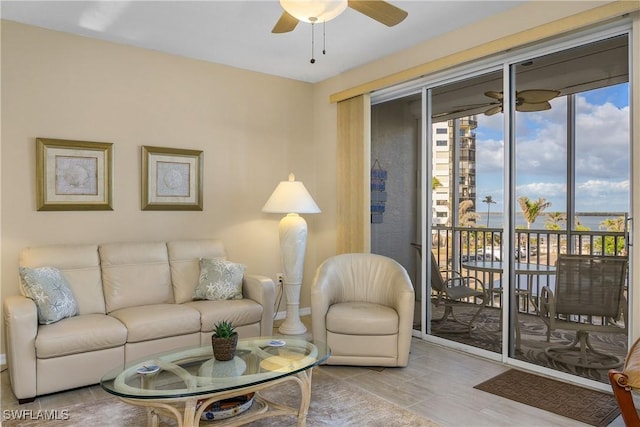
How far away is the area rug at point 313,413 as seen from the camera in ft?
8.38

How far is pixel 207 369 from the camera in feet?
7.93

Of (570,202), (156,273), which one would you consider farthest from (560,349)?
(156,273)

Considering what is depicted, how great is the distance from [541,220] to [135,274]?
322cm

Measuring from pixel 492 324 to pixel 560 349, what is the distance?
537mm

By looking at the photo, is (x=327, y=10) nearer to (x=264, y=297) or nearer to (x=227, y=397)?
(x=227, y=397)

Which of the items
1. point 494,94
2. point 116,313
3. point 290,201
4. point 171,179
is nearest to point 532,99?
point 494,94

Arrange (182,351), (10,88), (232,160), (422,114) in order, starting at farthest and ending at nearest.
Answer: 1. (232,160)
2. (422,114)
3. (10,88)
4. (182,351)

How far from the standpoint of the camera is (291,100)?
16.7 ft

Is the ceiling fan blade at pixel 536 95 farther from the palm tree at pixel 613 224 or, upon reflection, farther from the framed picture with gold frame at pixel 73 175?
the framed picture with gold frame at pixel 73 175

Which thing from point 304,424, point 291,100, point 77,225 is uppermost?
point 291,100

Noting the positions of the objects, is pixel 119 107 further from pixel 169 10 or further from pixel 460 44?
pixel 460 44

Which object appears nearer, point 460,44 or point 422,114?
point 460,44

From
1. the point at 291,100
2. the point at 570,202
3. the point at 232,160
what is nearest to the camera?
the point at 570,202

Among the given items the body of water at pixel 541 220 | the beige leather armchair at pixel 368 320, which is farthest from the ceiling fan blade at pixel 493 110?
the beige leather armchair at pixel 368 320
